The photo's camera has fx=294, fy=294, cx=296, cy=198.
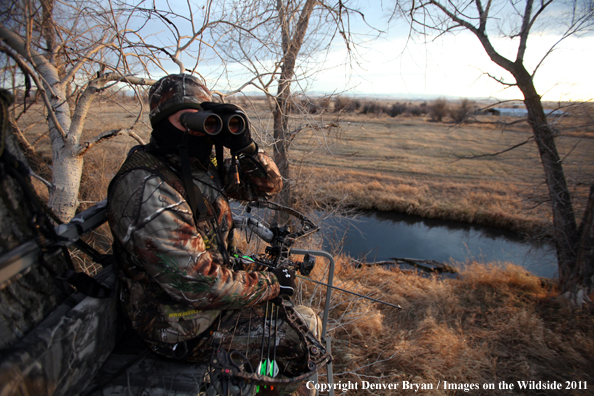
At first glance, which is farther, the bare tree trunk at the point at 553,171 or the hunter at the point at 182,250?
the bare tree trunk at the point at 553,171

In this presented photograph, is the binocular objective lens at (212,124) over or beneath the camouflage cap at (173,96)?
beneath

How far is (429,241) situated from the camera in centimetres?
1257

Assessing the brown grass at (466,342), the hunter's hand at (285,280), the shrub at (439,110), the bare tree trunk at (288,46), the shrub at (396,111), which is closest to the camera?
the hunter's hand at (285,280)

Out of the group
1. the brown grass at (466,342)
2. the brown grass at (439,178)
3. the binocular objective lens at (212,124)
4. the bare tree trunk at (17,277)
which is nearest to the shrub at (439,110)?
the brown grass at (439,178)

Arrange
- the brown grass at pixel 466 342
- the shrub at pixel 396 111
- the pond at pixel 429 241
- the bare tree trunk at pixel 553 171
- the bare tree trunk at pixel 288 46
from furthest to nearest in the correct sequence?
the shrub at pixel 396 111, the pond at pixel 429 241, the bare tree trunk at pixel 553 171, the bare tree trunk at pixel 288 46, the brown grass at pixel 466 342

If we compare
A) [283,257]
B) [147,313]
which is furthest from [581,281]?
[147,313]

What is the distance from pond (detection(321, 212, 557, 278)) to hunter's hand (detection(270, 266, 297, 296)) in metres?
7.74

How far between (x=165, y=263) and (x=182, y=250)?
0.32 ft

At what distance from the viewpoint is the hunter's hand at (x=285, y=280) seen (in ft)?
6.23

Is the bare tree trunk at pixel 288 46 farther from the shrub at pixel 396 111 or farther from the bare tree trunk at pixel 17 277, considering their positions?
the shrub at pixel 396 111

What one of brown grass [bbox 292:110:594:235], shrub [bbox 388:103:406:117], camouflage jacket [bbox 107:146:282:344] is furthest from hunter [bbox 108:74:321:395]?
shrub [bbox 388:103:406:117]

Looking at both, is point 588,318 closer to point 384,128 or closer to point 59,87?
point 59,87

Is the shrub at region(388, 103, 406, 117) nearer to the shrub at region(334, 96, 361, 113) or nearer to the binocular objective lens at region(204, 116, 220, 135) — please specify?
the shrub at region(334, 96, 361, 113)

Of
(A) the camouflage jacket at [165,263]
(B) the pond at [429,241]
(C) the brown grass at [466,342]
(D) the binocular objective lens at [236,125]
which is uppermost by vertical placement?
(D) the binocular objective lens at [236,125]
